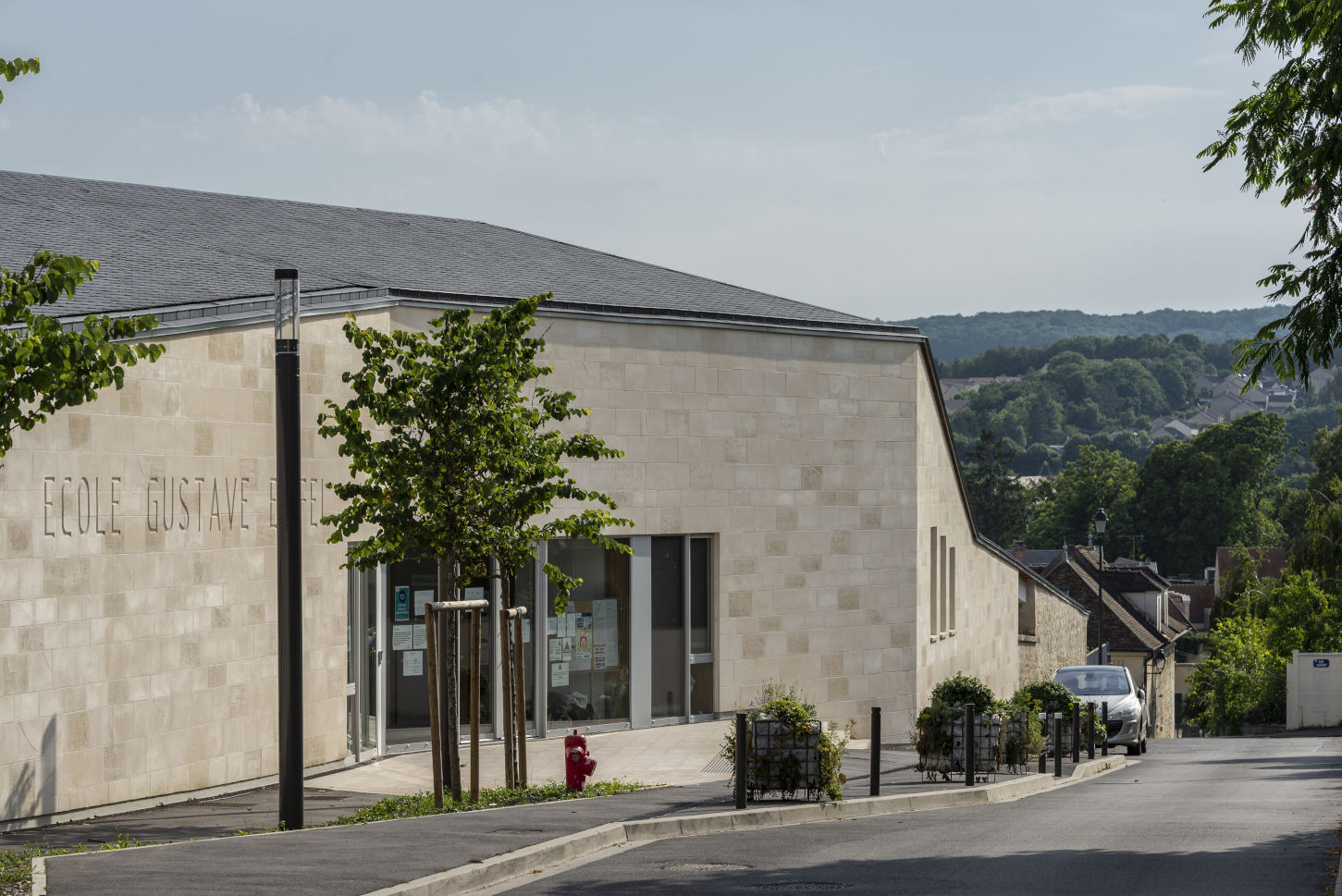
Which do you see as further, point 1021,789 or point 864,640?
point 864,640

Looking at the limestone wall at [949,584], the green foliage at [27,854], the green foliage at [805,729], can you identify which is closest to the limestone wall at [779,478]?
the limestone wall at [949,584]

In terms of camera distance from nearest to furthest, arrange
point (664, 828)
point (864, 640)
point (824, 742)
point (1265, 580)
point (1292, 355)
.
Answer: point (1292, 355), point (664, 828), point (824, 742), point (864, 640), point (1265, 580)

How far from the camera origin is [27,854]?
11.0m

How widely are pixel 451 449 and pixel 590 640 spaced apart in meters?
7.27

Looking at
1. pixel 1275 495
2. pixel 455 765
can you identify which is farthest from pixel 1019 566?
pixel 1275 495

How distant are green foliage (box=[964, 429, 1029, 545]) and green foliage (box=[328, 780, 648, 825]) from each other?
350ft

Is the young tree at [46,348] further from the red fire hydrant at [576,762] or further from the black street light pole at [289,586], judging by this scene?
the red fire hydrant at [576,762]

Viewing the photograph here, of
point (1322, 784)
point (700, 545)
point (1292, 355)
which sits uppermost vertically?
point (1292, 355)

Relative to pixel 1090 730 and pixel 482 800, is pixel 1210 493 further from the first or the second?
pixel 482 800

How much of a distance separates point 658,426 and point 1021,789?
706 centimetres

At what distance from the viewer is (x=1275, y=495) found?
111625mm

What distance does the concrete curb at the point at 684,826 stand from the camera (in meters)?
9.91

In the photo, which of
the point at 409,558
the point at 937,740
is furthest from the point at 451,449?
the point at 937,740

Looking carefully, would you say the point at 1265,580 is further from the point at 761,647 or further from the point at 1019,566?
the point at 761,647
